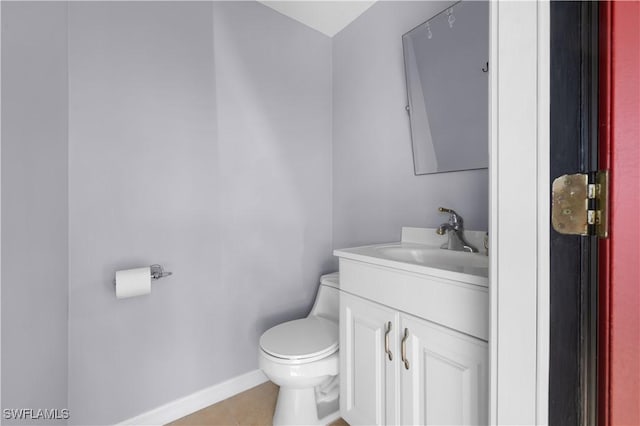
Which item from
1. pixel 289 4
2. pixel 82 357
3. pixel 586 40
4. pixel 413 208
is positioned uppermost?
pixel 289 4

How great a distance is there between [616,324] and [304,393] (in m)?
1.25

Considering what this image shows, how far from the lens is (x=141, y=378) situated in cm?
136

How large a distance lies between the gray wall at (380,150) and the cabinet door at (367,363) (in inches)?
23.2

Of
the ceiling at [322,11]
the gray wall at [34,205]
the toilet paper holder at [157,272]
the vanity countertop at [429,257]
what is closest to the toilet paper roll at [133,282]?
the toilet paper holder at [157,272]

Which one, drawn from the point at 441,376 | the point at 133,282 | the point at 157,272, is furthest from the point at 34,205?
the point at 441,376

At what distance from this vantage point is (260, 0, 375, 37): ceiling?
1712 millimetres

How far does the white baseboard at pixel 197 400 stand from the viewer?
1.38 metres

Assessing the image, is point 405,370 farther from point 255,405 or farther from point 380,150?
point 380,150

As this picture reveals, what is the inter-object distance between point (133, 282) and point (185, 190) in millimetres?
A: 489

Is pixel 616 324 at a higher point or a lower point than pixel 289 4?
lower

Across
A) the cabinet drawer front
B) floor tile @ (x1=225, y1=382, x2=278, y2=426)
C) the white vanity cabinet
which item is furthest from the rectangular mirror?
floor tile @ (x1=225, y1=382, x2=278, y2=426)

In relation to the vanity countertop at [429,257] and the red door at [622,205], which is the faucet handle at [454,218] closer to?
the vanity countertop at [429,257]

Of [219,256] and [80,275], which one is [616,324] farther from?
[80,275]

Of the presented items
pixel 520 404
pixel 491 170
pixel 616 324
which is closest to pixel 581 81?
pixel 491 170
